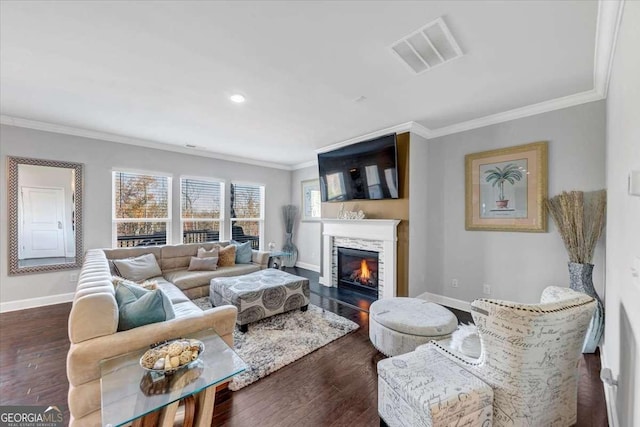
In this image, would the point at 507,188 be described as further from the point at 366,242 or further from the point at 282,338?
the point at 282,338

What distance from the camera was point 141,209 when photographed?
14.7 ft

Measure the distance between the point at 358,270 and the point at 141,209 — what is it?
3982mm

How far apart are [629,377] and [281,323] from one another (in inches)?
105

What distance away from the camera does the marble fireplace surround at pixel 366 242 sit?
367 centimetres

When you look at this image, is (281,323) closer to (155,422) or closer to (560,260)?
(155,422)

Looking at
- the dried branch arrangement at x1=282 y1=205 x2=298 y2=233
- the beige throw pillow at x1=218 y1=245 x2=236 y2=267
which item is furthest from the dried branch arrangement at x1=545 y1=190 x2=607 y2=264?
the dried branch arrangement at x1=282 y1=205 x2=298 y2=233

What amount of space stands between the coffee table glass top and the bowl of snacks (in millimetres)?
51

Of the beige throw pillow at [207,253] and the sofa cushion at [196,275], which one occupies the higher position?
the beige throw pillow at [207,253]

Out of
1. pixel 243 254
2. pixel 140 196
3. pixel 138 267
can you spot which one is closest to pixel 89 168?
pixel 140 196

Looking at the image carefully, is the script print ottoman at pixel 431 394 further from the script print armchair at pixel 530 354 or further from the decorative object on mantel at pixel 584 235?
the decorative object on mantel at pixel 584 235

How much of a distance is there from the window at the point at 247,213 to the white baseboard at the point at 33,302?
2748mm

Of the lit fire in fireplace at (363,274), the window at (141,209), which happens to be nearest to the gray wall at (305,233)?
the lit fire in fireplace at (363,274)

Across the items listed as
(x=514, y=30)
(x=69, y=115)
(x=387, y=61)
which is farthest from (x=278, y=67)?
(x=69, y=115)

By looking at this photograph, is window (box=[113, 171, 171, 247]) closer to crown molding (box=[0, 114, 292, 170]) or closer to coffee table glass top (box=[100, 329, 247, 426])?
crown molding (box=[0, 114, 292, 170])
